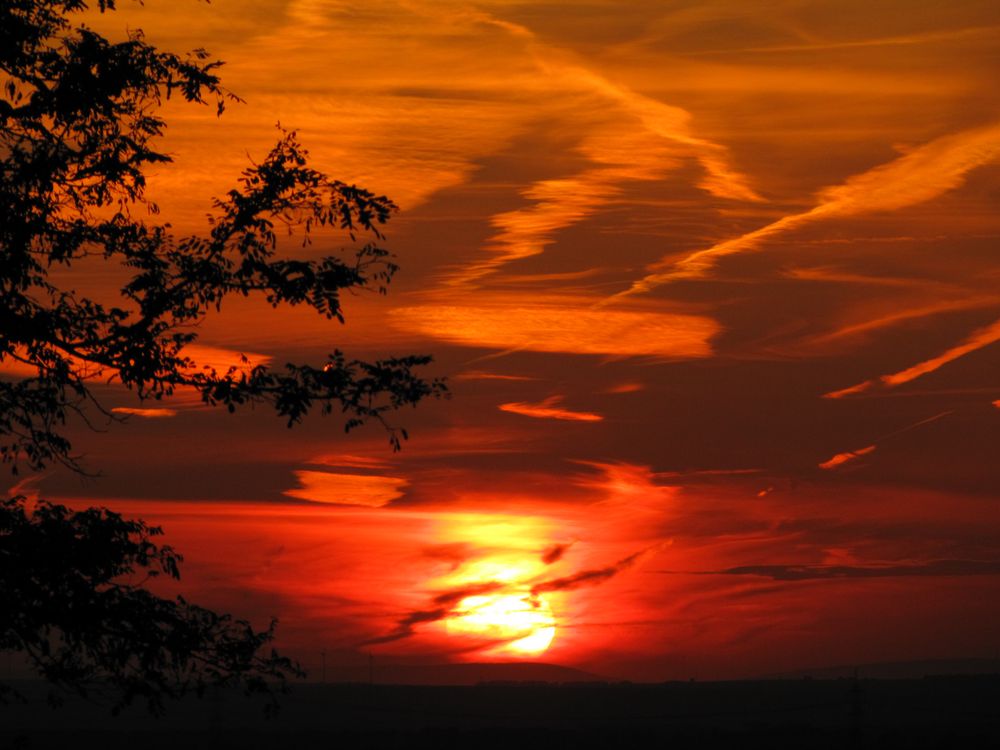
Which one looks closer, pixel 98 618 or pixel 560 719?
pixel 98 618

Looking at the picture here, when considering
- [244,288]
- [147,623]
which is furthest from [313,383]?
[147,623]

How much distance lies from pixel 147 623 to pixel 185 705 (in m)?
72.1

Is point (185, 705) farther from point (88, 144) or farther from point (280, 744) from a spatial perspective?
point (88, 144)

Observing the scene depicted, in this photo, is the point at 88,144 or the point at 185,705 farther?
the point at 185,705

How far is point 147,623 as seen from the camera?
1073cm

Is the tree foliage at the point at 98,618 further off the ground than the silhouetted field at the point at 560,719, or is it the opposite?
the tree foliage at the point at 98,618

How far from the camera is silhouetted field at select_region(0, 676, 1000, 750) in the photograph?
42.4 m

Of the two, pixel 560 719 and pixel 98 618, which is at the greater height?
pixel 98 618

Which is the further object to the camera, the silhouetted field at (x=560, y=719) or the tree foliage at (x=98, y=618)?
the silhouetted field at (x=560, y=719)

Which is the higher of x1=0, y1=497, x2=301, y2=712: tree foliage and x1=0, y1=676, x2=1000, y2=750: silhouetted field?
x1=0, y1=497, x2=301, y2=712: tree foliage

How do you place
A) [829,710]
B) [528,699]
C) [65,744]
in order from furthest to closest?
[528,699]
[829,710]
[65,744]

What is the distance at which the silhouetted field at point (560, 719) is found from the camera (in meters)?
42.4

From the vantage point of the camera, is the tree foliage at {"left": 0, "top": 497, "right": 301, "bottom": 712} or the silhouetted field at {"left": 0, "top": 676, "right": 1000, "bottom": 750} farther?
the silhouetted field at {"left": 0, "top": 676, "right": 1000, "bottom": 750}

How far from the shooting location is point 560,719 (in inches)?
2990
